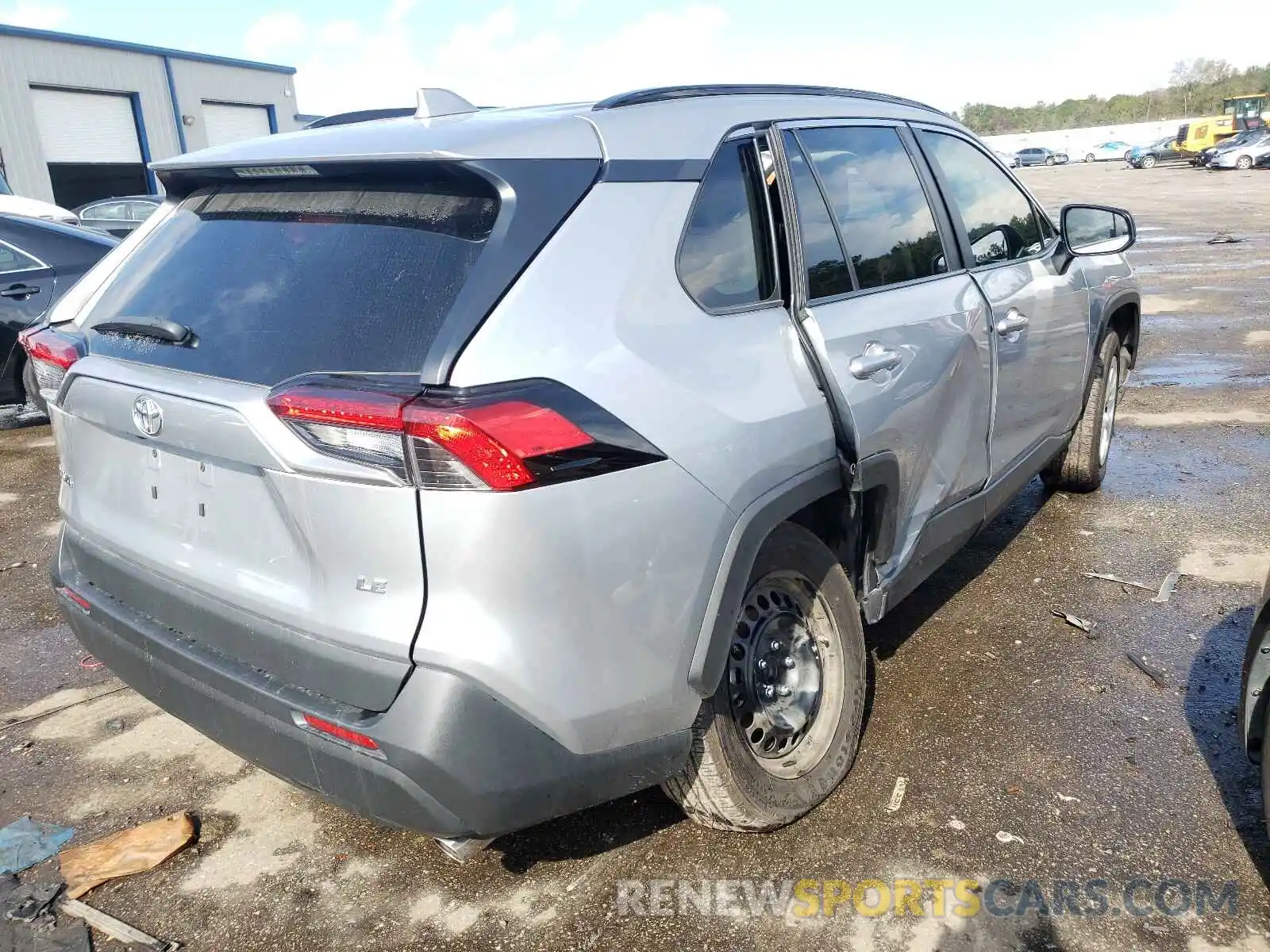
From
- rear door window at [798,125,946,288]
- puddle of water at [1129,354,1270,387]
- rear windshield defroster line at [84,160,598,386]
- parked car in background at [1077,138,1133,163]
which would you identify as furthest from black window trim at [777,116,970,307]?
parked car in background at [1077,138,1133,163]

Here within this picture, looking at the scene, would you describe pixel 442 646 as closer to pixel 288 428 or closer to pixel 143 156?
pixel 288 428

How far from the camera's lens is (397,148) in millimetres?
2131

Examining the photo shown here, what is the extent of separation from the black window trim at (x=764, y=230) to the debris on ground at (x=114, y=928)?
199 cm

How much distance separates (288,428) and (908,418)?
1.78m

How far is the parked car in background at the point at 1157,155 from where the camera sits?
48344 millimetres

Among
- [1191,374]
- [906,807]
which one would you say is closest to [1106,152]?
[1191,374]

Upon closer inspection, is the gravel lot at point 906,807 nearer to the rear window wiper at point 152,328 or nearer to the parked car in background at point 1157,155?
the rear window wiper at point 152,328

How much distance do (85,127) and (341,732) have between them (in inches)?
1126

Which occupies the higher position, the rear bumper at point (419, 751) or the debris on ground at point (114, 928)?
the rear bumper at point (419, 751)

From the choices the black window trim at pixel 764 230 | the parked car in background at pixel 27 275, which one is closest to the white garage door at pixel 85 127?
the parked car in background at pixel 27 275

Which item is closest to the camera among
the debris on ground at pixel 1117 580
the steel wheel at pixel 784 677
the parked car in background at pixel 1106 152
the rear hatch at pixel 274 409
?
the rear hatch at pixel 274 409

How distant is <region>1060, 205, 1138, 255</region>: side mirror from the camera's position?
14.3 ft

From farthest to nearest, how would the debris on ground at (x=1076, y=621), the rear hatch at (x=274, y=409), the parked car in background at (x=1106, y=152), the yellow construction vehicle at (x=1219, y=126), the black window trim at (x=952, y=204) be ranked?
the parked car in background at (x=1106, y=152) < the yellow construction vehicle at (x=1219, y=126) < the debris on ground at (x=1076, y=621) < the black window trim at (x=952, y=204) < the rear hatch at (x=274, y=409)

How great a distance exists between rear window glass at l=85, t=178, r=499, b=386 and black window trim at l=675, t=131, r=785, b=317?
484 mm
